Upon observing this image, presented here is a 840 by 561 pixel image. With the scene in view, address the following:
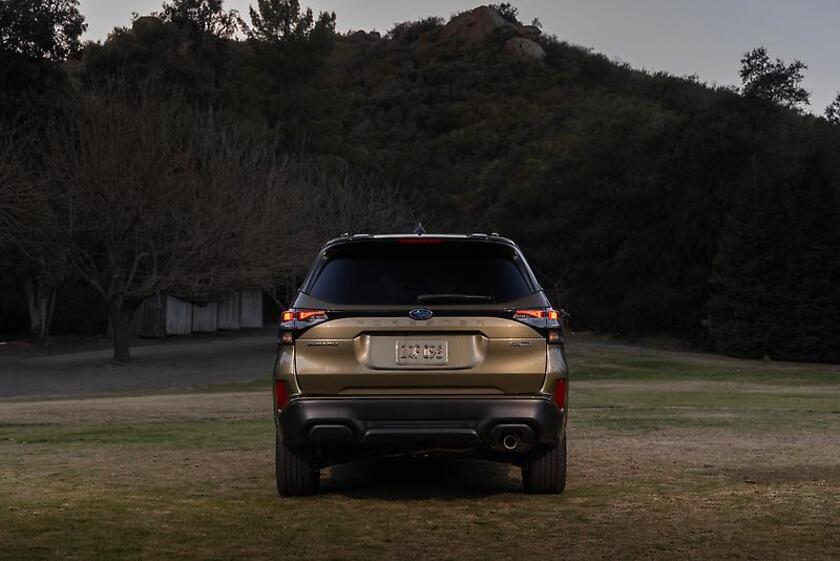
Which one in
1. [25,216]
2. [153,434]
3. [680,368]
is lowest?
[680,368]

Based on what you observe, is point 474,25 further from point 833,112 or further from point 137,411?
point 137,411

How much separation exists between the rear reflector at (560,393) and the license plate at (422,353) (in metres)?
0.81

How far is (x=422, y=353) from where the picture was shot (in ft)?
26.7

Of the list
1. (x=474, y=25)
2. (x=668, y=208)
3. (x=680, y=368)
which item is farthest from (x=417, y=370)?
(x=474, y=25)

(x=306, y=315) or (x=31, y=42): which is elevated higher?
(x=31, y=42)

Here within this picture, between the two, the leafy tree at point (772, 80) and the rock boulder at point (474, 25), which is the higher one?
the rock boulder at point (474, 25)

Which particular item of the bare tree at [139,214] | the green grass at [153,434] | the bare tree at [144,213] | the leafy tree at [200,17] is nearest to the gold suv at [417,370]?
the green grass at [153,434]

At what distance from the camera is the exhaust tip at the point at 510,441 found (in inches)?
322

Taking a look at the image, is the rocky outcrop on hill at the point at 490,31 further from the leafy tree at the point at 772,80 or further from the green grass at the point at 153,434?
the green grass at the point at 153,434

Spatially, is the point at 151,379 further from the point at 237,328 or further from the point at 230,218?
the point at 237,328

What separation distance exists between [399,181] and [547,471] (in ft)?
219

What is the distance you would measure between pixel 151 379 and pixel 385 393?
28.6 meters

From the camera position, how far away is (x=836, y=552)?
690 centimetres

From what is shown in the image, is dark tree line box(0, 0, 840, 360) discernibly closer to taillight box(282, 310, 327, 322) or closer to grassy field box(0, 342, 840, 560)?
grassy field box(0, 342, 840, 560)
